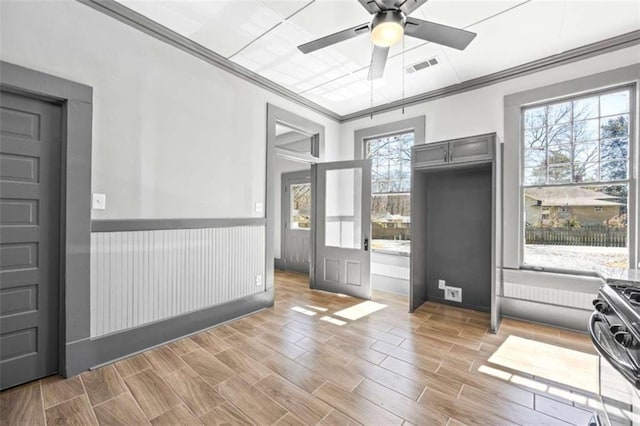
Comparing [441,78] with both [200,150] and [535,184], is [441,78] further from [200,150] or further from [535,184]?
[200,150]

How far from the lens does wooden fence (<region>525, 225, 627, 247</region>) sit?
2.89 m

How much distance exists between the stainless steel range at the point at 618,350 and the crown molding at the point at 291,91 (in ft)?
8.64

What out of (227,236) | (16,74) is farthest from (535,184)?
(16,74)

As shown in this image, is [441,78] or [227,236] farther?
[441,78]

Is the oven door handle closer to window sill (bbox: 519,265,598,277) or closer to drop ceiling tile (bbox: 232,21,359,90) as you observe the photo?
window sill (bbox: 519,265,598,277)

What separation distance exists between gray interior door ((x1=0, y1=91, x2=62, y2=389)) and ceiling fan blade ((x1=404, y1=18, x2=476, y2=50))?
2.80m

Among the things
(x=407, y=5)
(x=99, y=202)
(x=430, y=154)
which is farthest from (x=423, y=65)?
(x=99, y=202)

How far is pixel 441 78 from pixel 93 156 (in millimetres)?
3946

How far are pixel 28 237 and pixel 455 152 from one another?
13.7ft

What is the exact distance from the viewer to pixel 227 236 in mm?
3287

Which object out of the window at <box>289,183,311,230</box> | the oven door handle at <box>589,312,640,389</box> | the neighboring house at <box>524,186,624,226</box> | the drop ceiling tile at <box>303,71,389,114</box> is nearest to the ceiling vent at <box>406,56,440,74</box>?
the drop ceiling tile at <box>303,71,389,114</box>

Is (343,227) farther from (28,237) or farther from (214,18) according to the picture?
(28,237)

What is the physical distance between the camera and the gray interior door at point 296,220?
19.8 feet

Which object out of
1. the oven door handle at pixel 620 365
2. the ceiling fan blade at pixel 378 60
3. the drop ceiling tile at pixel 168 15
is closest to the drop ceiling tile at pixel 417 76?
the ceiling fan blade at pixel 378 60
